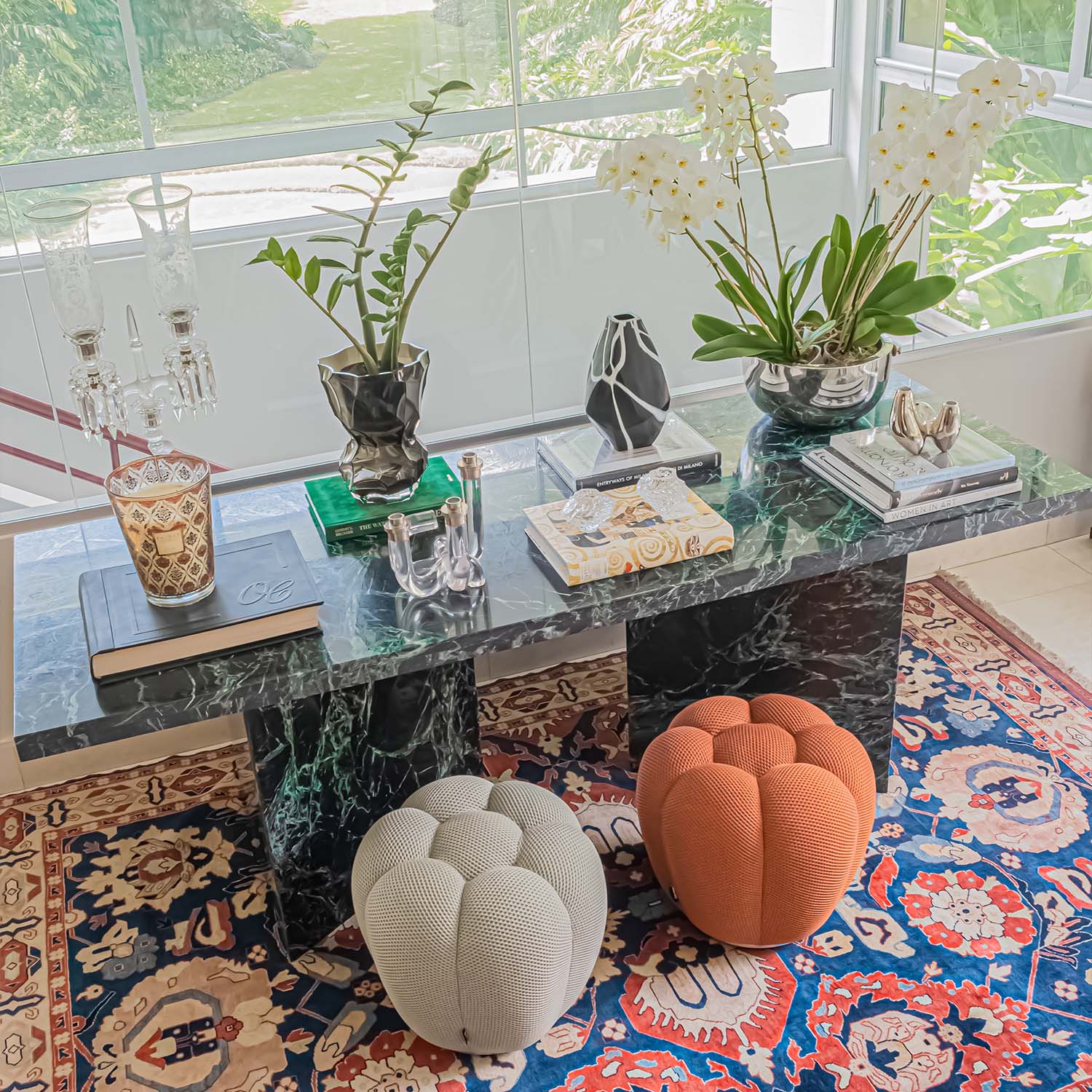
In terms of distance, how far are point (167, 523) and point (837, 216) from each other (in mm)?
1252

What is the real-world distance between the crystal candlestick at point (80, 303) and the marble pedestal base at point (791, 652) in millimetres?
1003

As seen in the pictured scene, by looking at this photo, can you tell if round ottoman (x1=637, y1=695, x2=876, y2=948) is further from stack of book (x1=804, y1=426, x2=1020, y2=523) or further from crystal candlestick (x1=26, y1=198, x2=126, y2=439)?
crystal candlestick (x1=26, y1=198, x2=126, y2=439)

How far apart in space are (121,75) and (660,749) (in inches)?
56.9

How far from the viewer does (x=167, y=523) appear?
1.61 m

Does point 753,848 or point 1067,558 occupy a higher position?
point 753,848

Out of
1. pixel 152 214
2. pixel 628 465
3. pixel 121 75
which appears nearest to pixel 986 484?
pixel 628 465

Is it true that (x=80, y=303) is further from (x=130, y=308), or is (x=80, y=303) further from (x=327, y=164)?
(x=327, y=164)

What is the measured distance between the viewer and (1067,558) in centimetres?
301

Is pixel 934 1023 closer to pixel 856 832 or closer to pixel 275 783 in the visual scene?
pixel 856 832

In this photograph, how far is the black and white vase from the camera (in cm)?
199

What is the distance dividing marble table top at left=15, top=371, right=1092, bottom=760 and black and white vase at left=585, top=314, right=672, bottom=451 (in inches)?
5.9

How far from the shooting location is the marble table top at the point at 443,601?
1569mm

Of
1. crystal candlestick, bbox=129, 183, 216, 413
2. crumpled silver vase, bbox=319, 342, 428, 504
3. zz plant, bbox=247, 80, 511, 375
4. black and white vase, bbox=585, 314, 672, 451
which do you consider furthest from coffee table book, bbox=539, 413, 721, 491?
crystal candlestick, bbox=129, 183, 216, 413

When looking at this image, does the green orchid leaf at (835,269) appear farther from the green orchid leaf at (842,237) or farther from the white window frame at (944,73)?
the white window frame at (944,73)
